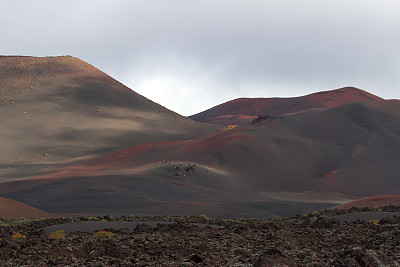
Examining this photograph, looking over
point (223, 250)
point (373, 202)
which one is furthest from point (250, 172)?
point (223, 250)

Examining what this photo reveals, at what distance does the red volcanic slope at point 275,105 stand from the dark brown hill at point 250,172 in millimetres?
65884

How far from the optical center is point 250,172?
5956 centimetres

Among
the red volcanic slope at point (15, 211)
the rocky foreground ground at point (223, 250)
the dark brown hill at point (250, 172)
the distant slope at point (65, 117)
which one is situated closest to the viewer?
the rocky foreground ground at point (223, 250)

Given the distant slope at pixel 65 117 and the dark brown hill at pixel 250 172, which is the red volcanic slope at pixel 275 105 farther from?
the dark brown hill at pixel 250 172

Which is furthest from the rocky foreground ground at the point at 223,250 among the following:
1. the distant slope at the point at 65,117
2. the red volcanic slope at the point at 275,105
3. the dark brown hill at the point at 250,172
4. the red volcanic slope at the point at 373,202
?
the red volcanic slope at the point at 275,105

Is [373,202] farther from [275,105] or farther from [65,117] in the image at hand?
[275,105]

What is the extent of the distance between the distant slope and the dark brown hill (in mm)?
5959

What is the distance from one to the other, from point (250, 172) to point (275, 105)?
4101 inches

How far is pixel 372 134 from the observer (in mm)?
70625

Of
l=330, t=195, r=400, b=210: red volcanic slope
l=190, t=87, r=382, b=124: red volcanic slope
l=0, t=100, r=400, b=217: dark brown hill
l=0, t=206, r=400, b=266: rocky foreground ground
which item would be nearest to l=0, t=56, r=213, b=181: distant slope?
l=0, t=100, r=400, b=217: dark brown hill

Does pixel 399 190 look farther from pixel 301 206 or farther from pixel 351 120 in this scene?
pixel 351 120

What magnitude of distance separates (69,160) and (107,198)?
2442 cm

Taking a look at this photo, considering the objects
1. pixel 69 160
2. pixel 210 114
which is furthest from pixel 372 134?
Answer: pixel 210 114

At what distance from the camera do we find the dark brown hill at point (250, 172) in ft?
143
